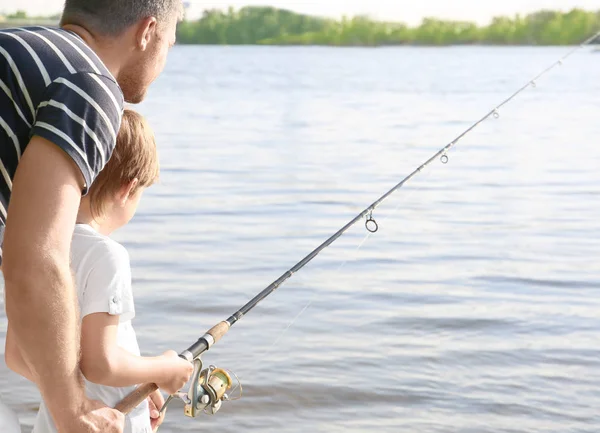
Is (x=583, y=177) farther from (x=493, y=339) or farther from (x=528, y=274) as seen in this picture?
(x=493, y=339)

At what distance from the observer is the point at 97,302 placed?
1.75 metres

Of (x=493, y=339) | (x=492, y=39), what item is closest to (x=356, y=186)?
(x=493, y=339)

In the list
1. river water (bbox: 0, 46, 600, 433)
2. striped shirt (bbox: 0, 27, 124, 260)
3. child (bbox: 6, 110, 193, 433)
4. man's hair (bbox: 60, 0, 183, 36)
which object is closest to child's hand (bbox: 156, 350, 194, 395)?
child (bbox: 6, 110, 193, 433)

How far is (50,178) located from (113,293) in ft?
1.22

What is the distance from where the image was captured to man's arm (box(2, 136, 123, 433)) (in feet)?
4.70

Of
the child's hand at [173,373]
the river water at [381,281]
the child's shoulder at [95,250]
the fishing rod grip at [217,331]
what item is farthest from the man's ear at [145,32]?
the river water at [381,281]

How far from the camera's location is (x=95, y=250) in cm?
180

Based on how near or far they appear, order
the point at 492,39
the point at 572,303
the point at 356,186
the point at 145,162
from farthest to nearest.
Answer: the point at 492,39, the point at 356,186, the point at 572,303, the point at 145,162

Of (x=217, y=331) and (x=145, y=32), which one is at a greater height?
(x=145, y=32)

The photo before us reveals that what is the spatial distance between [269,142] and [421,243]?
22.4 feet

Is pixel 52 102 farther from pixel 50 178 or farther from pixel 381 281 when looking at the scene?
pixel 381 281

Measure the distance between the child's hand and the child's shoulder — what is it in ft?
0.64

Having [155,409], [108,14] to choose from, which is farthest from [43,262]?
[155,409]

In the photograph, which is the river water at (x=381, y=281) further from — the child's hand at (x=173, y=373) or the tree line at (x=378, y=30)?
the tree line at (x=378, y=30)
